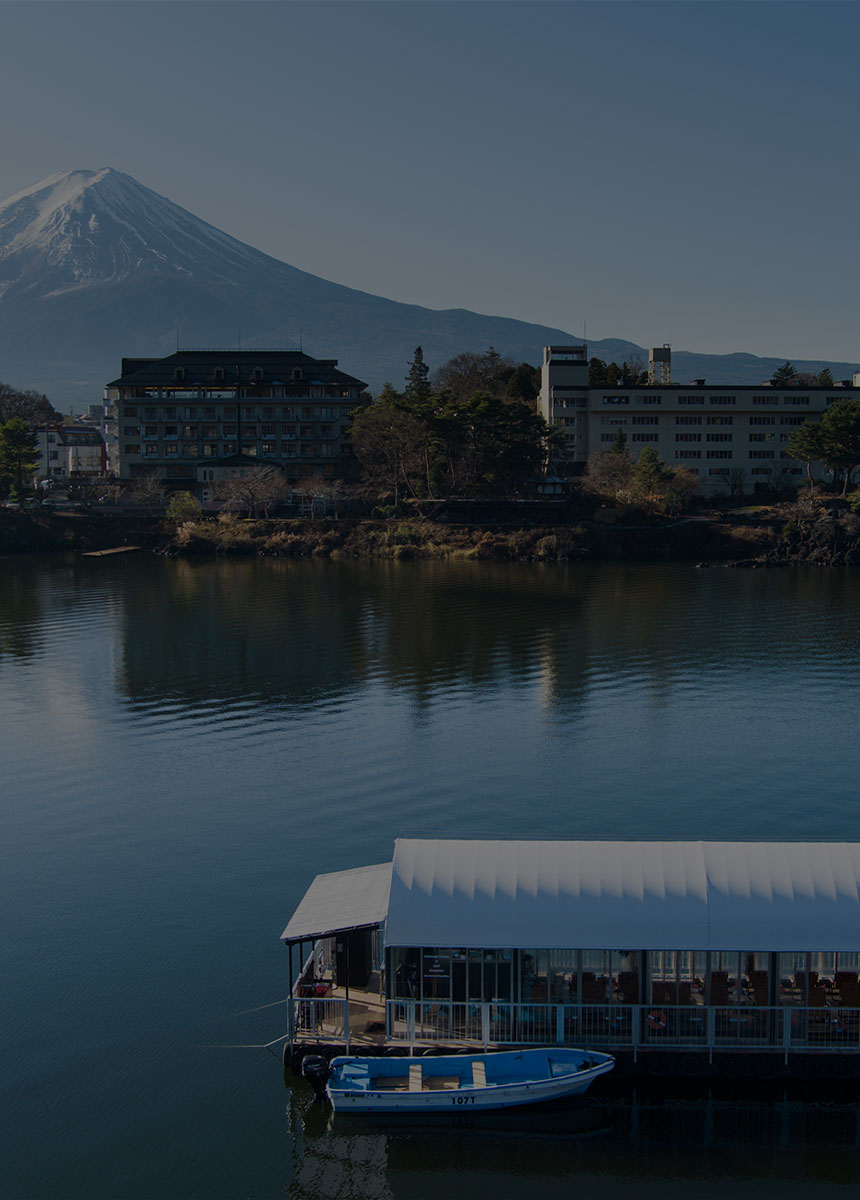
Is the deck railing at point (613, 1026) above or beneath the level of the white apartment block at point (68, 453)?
beneath

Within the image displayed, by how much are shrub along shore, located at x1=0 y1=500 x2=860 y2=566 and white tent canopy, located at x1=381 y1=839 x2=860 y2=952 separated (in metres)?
63.9

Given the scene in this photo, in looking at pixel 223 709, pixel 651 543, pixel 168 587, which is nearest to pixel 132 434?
pixel 168 587

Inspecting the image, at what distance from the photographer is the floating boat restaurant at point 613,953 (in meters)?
14.2

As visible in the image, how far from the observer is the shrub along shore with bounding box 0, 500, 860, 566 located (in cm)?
7919

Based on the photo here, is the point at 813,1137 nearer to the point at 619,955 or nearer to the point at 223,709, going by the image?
the point at 619,955

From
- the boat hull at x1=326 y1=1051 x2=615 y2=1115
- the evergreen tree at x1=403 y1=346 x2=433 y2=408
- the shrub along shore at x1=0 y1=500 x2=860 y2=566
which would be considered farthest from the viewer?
the evergreen tree at x1=403 y1=346 x2=433 y2=408

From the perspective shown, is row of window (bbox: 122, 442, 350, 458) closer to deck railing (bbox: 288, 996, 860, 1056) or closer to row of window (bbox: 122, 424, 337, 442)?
row of window (bbox: 122, 424, 337, 442)

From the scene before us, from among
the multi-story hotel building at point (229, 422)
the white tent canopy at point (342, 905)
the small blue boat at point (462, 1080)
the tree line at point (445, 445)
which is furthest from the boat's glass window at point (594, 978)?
the multi-story hotel building at point (229, 422)

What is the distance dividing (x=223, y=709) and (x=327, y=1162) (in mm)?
22571

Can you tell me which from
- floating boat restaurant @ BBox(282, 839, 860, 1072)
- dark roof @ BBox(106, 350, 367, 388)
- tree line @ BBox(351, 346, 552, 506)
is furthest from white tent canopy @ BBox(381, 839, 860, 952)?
dark roof @ BBox(106, 350, 367, 388)

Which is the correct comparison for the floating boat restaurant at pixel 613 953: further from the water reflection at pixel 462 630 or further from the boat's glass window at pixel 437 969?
the water reflection at pixel 462 630

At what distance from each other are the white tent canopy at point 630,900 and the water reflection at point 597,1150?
2.27m

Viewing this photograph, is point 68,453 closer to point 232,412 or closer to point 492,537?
point 232,412

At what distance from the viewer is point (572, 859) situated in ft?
49.4
